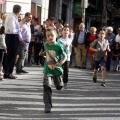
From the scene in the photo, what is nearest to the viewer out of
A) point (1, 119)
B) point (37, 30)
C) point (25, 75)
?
point (1, 119)

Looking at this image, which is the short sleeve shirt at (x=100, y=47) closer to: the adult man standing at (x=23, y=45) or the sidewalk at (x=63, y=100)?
the sidewalk at (x=63, y=100)

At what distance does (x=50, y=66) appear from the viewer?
1044 centimetres

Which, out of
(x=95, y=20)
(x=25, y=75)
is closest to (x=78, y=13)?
(x=95, y=20)

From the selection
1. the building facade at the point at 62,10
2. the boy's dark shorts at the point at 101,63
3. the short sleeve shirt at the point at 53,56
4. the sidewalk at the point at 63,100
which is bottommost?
the sidewalk at the point at 63,100

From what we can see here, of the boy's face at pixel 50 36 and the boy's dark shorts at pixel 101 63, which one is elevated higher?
the boy's face at pixel 50 36

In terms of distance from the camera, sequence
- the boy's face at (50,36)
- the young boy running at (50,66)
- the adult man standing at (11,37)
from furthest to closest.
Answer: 1. the adult man standing at (11,37)
2. the boy's face at (50,36)
3. the young boy running at (50,66)

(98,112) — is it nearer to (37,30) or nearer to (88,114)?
(88,114)

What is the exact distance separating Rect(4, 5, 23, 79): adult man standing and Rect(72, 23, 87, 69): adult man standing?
6308 mm

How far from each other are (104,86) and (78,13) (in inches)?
1016

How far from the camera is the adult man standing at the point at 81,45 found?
71.1 ft

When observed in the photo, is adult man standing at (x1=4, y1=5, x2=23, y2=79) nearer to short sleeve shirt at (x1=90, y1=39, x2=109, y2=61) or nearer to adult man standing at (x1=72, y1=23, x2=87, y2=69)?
short sleeve shirt at (x1=90, y1=39, x2=109, y2=61)

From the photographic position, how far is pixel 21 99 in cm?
1182

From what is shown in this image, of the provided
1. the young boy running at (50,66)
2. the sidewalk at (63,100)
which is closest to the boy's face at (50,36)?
the young boy running at (50,66)

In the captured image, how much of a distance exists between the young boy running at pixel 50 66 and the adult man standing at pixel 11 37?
5.04 m
